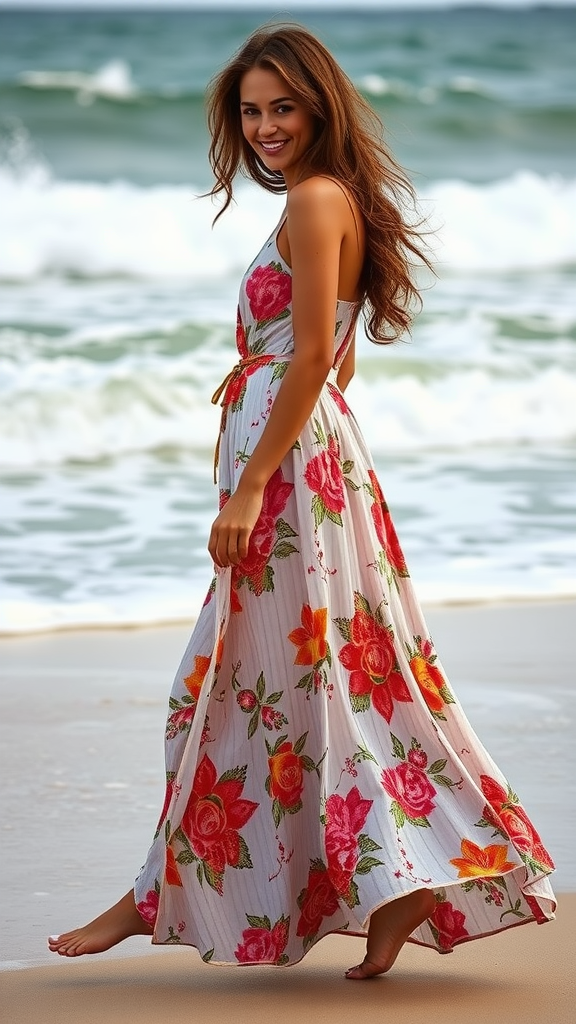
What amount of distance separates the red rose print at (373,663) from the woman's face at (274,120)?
0.71 m

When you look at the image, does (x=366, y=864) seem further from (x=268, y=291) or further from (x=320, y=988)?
(x=268, y=291)

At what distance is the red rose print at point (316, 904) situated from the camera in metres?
2.38

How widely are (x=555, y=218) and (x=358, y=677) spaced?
1484 centimetres

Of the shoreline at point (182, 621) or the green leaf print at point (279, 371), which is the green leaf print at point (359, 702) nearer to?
the green leaf print at point (279, 371)

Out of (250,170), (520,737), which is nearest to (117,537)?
(520,737)

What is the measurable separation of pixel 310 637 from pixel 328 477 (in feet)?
0.81

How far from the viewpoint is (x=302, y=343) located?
93.2 inches

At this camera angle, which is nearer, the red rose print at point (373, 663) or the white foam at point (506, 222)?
the red rose print at point (373, 663)

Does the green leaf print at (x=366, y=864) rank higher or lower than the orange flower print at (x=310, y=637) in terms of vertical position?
lower

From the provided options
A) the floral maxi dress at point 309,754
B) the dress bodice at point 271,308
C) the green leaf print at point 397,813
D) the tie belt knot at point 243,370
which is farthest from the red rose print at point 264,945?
the dress bodice at point 271,308

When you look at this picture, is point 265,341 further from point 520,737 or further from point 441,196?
point 441,196

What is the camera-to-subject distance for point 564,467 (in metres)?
8.05

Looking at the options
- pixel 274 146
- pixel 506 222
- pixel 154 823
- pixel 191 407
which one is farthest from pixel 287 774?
pixel 506 222

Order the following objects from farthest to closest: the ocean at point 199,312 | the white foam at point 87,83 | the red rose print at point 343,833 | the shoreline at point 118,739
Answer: the white foam at point 87,83, the ocean at point 199,312, the shoreline at point 118,739, the red rose print at point 343,833
